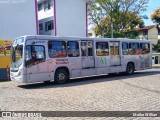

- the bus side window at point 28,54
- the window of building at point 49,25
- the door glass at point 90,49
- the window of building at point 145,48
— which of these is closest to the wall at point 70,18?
the window of building at point 49,25

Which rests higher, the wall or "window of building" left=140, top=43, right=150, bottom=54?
the wall

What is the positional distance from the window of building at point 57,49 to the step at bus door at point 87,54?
153 centimetres

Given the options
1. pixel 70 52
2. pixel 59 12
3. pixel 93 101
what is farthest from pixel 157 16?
pixel 93 101

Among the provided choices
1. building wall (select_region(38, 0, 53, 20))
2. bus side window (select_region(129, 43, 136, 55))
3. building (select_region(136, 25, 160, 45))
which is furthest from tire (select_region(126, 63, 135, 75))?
building (select_region(136, 25, 160, 45))

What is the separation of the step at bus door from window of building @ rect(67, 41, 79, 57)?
0.48m

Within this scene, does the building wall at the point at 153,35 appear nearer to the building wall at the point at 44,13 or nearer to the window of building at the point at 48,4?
the building wall at the point at 44,13

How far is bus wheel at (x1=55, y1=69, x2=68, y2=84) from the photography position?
1543 cm

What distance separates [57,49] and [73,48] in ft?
4.19

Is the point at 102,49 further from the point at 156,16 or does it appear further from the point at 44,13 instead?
the point at 156,16

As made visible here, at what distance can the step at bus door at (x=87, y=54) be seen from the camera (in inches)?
662

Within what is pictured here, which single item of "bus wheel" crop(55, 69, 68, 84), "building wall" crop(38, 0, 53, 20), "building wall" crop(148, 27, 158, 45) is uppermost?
"building wall" crop(38, 0, 53, 20)

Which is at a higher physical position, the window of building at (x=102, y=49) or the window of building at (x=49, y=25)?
the window of building at (x=49, y=25)

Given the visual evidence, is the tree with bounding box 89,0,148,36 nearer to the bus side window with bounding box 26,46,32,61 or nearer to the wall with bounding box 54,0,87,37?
the wall with bounding box 54,0,87,37

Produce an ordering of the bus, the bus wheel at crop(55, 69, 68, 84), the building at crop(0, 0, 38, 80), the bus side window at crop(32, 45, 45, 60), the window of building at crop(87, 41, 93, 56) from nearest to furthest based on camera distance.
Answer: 1. the bus
2. the bus side window at crop(32, 45, 45, 60)
3. the bus wheel at crop(55, 69, 68, 84)
4. the window of building at crop(87, 41, 93, 56)
5. the building at crop(0, 0, 38, 80)
